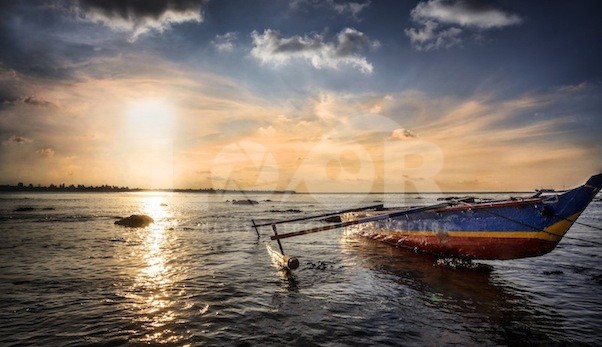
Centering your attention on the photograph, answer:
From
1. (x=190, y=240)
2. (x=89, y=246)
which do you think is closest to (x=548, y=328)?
(x=190, y=240)

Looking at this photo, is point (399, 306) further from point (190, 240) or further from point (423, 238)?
point (190, 240)

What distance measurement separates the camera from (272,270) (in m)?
13.9

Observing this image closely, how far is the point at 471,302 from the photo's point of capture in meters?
9.34

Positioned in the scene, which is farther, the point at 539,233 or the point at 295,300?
the point at 539,233

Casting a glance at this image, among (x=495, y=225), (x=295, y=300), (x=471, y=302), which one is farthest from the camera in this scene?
(x=495, y=225)

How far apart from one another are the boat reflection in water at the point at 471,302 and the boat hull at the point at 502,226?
1.09 meters

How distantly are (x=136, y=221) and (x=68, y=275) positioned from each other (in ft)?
78.6

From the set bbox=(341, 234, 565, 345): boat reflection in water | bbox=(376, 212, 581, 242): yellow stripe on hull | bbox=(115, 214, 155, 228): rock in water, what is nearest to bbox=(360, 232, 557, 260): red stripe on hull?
bbox=(376, 212, 581, 242): yellow stripe on hull

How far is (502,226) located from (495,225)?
25cm

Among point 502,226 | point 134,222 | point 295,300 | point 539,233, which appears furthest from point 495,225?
point 134,222

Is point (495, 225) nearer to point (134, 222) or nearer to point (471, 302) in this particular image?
point (471, 302)

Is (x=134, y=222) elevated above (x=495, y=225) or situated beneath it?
situated beneath

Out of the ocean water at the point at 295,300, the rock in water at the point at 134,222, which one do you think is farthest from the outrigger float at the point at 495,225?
the rock in water at the point at 134,222

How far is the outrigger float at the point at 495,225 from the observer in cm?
1008
